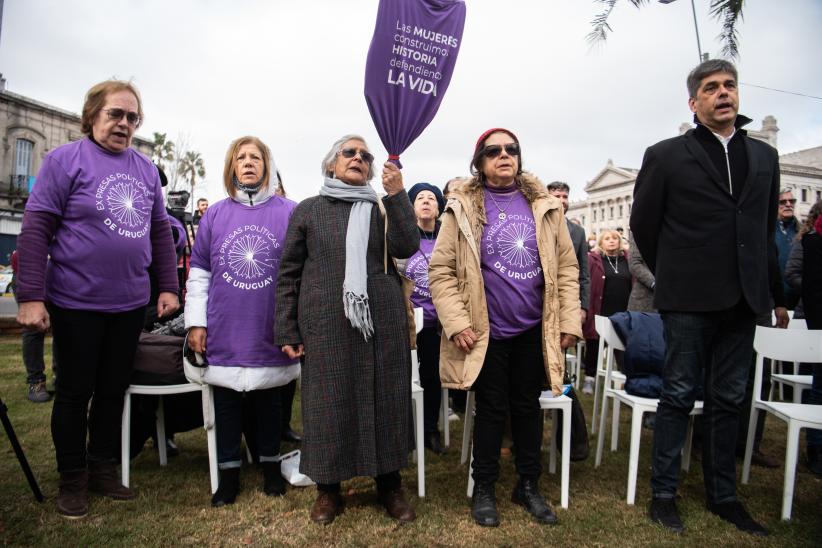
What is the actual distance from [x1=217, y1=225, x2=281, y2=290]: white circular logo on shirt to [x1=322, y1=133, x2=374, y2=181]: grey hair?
0.51 meters

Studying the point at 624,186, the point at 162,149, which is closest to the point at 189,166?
the point at 162,149

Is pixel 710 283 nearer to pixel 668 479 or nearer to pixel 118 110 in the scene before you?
pixel 668 479

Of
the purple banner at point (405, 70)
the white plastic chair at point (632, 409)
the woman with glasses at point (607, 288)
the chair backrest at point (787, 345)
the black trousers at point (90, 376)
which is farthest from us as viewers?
the woman with glasses at point (607, 288)

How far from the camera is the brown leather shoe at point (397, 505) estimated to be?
115 inches

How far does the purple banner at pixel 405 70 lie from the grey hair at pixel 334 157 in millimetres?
463

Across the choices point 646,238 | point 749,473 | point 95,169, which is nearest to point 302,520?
point 95,169

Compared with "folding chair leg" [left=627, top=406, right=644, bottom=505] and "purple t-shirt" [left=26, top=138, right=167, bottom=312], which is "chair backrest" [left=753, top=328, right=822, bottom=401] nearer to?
"folding chair leg" [left=627, top=406, right=644, bottom=505]

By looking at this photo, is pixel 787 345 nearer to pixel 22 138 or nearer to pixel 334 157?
pixel 334 157

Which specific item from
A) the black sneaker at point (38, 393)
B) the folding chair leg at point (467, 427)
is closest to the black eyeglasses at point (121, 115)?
the folding chair leg at point (467, 427)

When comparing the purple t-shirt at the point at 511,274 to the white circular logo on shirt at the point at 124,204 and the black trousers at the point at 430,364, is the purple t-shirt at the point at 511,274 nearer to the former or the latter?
the black trousers at the point at 430,364

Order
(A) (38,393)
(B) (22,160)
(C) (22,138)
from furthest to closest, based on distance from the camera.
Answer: (B) (22,160) → (C) (22,138) → (A) (38,393)

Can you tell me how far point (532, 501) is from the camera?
Result: 9.99 ft

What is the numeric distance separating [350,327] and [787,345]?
9.16 ft

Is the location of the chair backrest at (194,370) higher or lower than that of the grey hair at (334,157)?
lower
